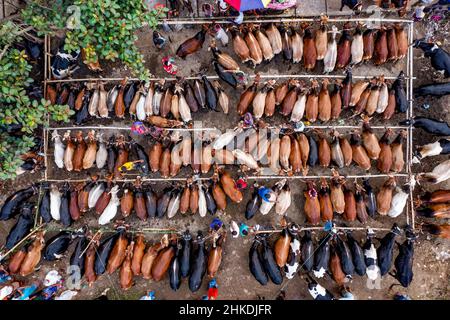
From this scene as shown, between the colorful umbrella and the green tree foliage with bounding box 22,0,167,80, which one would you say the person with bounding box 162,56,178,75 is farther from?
the colorful umbrella

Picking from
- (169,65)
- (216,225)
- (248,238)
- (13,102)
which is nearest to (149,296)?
(216,225)

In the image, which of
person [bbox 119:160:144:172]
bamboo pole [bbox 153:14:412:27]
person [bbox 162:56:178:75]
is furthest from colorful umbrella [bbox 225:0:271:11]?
person [bbox 119:160:144:172]

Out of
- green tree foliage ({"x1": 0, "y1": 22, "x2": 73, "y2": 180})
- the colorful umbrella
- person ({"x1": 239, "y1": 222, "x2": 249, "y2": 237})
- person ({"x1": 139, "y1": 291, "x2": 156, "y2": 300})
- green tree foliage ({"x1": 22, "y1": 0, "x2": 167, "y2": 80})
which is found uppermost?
the colorful umbrella

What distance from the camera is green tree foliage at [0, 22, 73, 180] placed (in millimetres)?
6715

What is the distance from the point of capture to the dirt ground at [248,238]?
29.0 ft

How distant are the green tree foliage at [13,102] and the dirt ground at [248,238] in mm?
1533

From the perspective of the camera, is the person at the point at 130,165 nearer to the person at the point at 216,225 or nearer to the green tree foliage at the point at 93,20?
the person at the point at 216,225

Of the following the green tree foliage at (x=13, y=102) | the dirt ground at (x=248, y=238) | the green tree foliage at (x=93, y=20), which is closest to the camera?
the green tree foliage at (x=93, y=20)

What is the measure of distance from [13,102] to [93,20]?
2.59 m

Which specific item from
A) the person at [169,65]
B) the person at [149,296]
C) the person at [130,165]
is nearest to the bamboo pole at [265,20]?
the person at [169,65]

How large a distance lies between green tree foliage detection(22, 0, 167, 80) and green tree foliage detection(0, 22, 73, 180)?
0.58 meters

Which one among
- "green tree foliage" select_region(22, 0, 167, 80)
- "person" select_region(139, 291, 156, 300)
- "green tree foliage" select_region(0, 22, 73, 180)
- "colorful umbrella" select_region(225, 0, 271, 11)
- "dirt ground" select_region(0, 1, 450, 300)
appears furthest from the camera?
"dirt ground" select_region(0, 1, 450, 300)
